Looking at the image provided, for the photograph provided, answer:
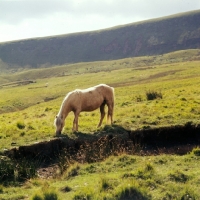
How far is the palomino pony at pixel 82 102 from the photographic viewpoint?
15335 mm

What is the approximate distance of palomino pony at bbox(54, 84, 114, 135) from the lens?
15.3 metres

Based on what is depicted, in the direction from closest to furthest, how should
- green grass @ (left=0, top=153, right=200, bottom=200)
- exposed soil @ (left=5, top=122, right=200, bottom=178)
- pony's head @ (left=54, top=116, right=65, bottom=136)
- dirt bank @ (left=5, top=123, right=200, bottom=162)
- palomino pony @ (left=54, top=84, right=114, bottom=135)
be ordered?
green grass @ (left=0, top=153, right=200, bottom=200)
exposed soil @ (left=5, top=122, right=200, bottom=178)
dirt bank @ (left=5, top=123, right=200, bottom=162)
pony's head @ (left=54, top=116, right=65, bottom=136)
palomino pony @ (left=54, top=84, right=114, bottom=135)

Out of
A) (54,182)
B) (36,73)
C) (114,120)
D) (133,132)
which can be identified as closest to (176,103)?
(114,120)

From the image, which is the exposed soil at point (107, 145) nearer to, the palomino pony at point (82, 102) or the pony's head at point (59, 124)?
the pony's head at point (59, 124)

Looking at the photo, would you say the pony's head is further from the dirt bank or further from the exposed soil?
the dirt bank

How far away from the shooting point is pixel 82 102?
1634cm

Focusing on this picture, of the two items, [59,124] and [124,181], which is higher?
[59,124]

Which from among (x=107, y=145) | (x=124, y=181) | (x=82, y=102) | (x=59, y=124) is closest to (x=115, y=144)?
(x=107, y=145)

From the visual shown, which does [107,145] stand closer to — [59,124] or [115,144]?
[115,144]

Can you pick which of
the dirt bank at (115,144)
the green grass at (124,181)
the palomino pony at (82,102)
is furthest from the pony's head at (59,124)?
the green grass at (124,181)

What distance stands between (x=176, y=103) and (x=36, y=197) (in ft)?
50.1

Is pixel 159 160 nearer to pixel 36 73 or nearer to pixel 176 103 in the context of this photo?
pixel 176 103

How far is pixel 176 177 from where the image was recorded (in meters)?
9.20

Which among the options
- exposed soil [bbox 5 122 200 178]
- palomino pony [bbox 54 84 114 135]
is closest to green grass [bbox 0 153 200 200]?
exposed soil [bbox 5 122 200 178]
